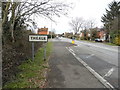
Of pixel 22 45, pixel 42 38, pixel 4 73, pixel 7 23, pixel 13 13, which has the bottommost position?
pixel 4 73

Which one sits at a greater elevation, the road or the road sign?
the road sign

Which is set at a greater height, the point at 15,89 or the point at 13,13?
the point at 13,13

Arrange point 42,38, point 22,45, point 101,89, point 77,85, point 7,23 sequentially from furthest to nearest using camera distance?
point 7,23 < point 22,45 < point 42,38 < point 77,85 < point 101,89

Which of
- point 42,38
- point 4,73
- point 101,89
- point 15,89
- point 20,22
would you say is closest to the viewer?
point 15,89

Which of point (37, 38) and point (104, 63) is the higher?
point (37, 38)

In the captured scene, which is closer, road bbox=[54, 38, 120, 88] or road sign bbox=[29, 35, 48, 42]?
road bbox=[54, 38, 120, 88]

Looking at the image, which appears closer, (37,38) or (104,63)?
(37,38)

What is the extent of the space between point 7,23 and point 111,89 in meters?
8.09

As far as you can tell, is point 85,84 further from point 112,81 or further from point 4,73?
point 4,73

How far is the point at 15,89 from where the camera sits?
3.46m

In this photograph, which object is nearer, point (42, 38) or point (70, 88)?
point (70, 88)

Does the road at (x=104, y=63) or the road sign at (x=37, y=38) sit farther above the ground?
the road sign at (x=37, y=38)

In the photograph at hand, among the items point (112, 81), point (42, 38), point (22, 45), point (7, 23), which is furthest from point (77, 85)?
point (7, 23)

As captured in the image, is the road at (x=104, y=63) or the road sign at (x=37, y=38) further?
the road sign at (x=37, y=38)
